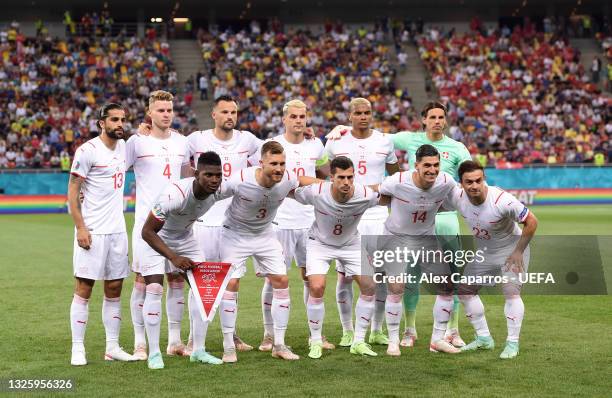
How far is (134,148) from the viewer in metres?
9.85

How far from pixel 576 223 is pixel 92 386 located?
819 inches

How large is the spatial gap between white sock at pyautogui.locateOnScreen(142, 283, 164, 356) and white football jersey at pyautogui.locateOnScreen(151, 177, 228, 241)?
1.76 feet

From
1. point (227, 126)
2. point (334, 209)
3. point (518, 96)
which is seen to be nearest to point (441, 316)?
point (334, 209)

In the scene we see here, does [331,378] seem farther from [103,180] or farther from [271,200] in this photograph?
[103,180]

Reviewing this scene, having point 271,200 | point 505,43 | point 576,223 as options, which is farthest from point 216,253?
point 505,43

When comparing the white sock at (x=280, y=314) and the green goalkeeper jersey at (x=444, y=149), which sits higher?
the green goalkeeper jersey at (x=444, y=149)

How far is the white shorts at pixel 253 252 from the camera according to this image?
968 centimetres

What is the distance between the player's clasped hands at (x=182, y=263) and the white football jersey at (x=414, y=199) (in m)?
2.19

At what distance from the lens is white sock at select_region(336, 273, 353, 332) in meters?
10.5

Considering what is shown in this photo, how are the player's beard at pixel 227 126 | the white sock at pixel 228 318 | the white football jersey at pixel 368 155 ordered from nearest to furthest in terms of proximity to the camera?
the white sock at pixel 228 318 < the player's beard at pixel 227 126 < the white football jersey at pixel 368 155

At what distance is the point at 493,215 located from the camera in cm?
954

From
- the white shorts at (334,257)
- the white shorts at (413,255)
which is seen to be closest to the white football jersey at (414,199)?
the white shorts at (413,255)

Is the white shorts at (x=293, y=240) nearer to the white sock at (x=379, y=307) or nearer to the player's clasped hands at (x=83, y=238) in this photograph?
the white sock at (x=379, y=307)

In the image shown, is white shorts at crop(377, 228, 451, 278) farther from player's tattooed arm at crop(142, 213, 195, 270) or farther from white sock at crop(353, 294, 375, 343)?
player's tattooed arm at crop(142, 213, 195, 270)
